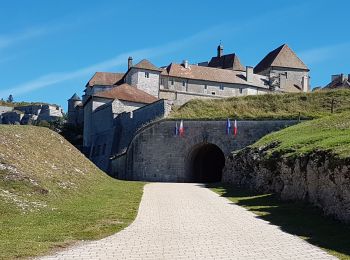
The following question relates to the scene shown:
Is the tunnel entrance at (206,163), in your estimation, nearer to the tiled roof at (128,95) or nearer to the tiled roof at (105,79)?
the tiled roof at (128,95)

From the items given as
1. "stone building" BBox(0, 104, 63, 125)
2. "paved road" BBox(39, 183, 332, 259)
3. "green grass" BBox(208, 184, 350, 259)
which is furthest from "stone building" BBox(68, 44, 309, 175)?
"stone building" BBox(0, 104, 63, 125)

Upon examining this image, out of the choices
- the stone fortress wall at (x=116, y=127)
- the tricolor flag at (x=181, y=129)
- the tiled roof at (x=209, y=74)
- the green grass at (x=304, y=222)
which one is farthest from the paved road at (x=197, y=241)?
the tiled roof at (x=209, y=74)

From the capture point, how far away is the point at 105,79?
82.0m

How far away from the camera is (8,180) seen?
600 inches

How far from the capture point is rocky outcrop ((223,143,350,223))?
42.2 feet

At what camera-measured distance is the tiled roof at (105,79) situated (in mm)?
81188

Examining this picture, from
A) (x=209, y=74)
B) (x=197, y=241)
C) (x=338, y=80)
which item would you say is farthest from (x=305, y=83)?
(x=197, y=241)

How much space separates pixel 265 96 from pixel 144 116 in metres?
11.4

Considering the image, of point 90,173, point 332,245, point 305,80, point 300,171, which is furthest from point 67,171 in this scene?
point 305,80

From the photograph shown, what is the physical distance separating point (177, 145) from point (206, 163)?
6.34 m

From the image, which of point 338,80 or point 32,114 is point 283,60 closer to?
point 338,80

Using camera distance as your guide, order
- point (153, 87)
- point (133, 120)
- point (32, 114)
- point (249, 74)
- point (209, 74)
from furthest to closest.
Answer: point (32, 114), point (249, 74), point (209, 74), point (153, 87), point (133, 120)

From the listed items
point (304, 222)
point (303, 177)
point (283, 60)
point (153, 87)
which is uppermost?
point (283, 60)

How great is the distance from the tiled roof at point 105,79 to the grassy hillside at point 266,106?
39.0 metres
